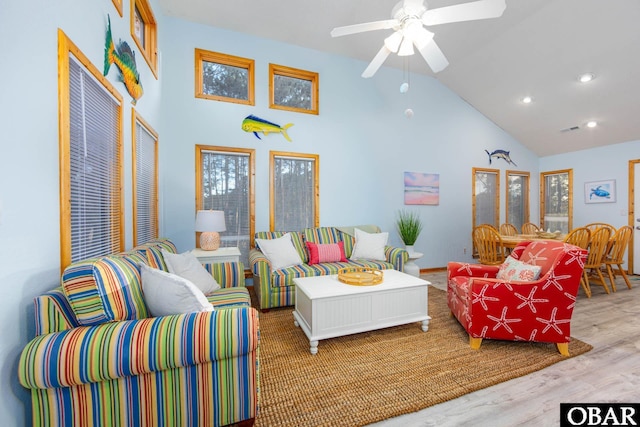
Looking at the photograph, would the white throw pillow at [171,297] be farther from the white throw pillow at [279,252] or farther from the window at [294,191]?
the window at [294,191]

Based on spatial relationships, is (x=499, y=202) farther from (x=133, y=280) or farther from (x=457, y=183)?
(x=133, y=280)

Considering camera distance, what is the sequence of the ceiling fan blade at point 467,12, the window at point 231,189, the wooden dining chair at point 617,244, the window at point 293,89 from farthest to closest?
1. the window at point 293,89
2. the window at point 231,189
3. the wooden dining chair at point 617,244
4. the ceiling fan blade at point 467,12

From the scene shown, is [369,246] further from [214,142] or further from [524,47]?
[524,47]

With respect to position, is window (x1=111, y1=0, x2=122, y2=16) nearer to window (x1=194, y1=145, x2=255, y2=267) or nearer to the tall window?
window (x1=194, y1=145, x2=255, y2=267)

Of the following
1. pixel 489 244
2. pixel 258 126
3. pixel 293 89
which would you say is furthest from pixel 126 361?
pixel 489 244

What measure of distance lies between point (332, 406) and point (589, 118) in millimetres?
5827

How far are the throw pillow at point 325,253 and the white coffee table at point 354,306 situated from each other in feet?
2.99

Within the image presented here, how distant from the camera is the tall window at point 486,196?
16.9ft

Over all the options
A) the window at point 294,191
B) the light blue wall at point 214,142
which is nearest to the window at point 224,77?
the light blue wall at point 214,142

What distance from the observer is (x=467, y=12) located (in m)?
1.93

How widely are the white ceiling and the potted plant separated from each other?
8.19ft

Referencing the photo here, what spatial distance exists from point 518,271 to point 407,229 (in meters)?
2.12

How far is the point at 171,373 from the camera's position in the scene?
119 centimetres

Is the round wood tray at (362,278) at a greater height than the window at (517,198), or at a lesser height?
lesser
